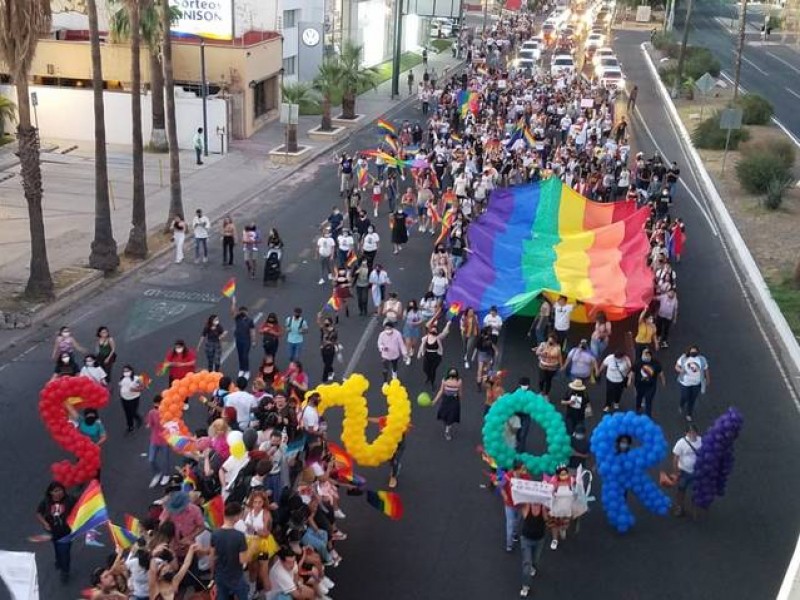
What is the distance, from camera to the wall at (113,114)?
35.4 m

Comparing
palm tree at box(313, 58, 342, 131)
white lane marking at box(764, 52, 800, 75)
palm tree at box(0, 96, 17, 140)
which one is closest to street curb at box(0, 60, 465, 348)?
palm tree at box(0, 96, 17, 140)

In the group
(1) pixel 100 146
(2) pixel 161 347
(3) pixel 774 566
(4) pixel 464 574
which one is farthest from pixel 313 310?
(3) pixel 774 566

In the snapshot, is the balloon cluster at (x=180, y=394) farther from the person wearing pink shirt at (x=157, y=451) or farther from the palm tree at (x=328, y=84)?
the palm tree at (x=328, y=84)

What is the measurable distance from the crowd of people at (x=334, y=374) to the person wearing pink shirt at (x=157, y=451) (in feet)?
0.08

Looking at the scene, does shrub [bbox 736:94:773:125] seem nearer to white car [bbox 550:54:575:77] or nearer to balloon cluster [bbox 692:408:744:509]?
white car [bbox 550:54:575:77]

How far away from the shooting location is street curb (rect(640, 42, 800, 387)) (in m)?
18.7

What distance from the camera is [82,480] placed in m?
12.1

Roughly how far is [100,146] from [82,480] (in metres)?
11.0

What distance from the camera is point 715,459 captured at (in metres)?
11.9

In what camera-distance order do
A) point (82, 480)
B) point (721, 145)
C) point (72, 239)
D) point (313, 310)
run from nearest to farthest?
point (82, 480), point (313, 310), point (72, 239), point (721, 145)

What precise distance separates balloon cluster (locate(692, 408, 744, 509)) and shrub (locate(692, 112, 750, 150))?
93.7 ft

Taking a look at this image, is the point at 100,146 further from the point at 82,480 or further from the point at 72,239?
the point at 82,480

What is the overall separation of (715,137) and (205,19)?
20851 millimetres

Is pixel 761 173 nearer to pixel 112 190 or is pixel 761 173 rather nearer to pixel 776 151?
pixel 776 151
